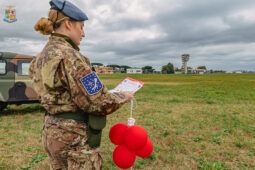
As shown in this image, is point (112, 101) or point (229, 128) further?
point (229, 128)

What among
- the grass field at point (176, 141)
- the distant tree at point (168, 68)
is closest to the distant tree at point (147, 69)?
the distant tree at point (168, 68)

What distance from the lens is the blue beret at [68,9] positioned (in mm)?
2164

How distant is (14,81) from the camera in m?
9.27

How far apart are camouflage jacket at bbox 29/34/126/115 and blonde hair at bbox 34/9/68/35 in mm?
63

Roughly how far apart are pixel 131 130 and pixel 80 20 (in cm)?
97

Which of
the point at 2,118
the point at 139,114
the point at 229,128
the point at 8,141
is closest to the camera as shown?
the point at 8,141

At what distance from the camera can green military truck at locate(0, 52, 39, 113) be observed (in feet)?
30.2

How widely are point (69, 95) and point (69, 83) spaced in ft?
0.34

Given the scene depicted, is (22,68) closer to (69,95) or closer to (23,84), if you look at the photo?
(23,84)

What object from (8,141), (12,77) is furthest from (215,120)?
(12,77)

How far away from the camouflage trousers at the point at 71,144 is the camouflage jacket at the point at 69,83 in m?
0.11

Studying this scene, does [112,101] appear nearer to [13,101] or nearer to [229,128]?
[229,128]

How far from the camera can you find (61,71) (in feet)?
6.77

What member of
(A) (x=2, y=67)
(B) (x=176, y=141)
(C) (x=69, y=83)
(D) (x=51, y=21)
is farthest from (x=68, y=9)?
(A) (x=2, y=67)
